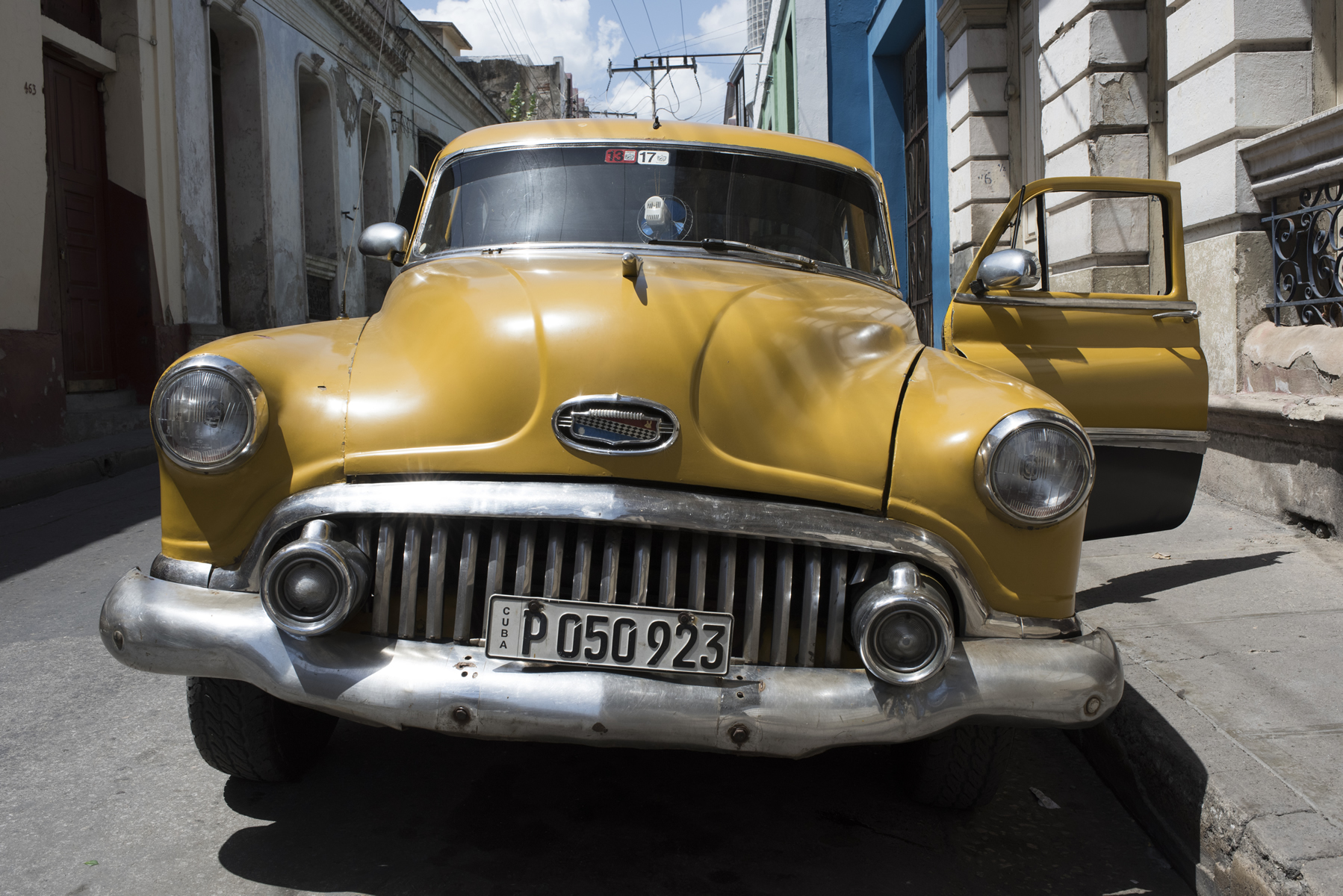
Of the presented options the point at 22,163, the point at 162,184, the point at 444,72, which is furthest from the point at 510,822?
the point at 444,72

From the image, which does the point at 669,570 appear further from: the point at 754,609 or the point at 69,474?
the point at 69,474

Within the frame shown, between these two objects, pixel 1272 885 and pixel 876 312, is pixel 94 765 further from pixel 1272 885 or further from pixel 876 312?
pixel 1272 885

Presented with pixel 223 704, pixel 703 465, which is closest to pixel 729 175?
pixel 703 465

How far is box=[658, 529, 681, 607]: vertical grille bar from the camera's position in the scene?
2.04 meters

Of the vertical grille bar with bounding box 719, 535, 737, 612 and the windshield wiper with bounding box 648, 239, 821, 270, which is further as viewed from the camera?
the windshield wiper with bounding box 648, 239, 821, 270

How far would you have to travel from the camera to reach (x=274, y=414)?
86.0 inches

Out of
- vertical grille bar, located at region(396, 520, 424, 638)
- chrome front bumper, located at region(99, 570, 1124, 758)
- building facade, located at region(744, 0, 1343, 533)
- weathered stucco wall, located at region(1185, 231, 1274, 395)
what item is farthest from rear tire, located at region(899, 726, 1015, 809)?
weathered stucco wall, located at region(1185, 231, 1274, 395)

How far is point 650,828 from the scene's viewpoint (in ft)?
7.91

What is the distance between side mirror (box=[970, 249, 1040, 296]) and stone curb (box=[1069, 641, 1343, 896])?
4.21 ft

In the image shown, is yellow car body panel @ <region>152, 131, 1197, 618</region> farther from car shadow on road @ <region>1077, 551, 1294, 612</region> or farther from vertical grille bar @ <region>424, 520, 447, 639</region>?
car shadow on road @ <region>1077, 551, 1294, 612</region>

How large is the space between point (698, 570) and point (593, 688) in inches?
12.0

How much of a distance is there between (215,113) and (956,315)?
1305 centimetres

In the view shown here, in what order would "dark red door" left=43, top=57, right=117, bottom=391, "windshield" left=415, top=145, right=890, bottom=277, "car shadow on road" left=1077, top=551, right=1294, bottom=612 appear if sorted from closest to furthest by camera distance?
"windshield" left=415, top=145, right=890, bottom=277, "car shadow on road" left=1077, top=551, right=1294, bottom=612, "dark red door" left=43, top=57, right=117, bottom=391

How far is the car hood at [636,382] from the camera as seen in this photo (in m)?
2.13
